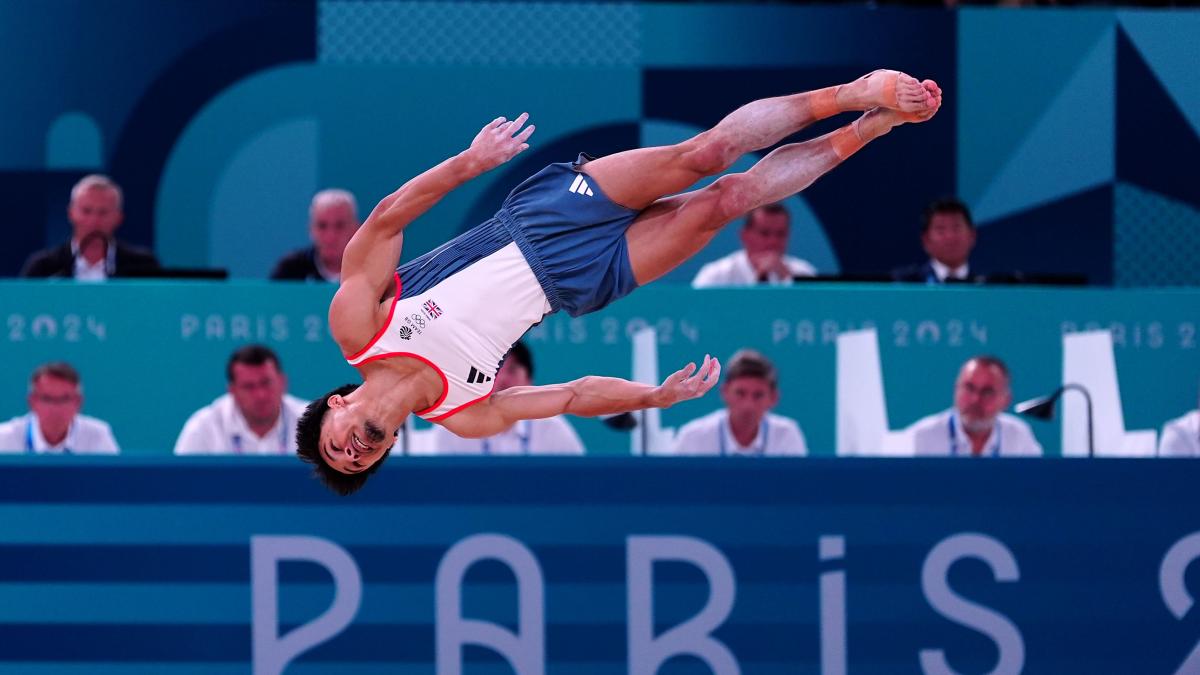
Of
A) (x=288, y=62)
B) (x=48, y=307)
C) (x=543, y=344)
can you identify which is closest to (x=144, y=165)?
(x=288, y=62)

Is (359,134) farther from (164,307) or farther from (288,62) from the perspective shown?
(164,307)

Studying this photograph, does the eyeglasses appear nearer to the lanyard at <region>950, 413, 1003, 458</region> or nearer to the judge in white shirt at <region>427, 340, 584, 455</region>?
the judge in white shirt at <region>427, 340, 584, 455</region>

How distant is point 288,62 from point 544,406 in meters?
6.22

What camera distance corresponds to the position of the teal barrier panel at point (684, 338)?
993cm

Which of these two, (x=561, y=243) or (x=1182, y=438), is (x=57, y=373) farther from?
(x=1182, y=438)

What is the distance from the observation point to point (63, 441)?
935 cm

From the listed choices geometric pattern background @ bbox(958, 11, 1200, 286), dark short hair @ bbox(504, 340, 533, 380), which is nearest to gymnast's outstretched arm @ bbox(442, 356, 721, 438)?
dark short hair @ bbox(504, 340, 533, 380)

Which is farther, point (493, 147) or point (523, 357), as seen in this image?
point (523, 357)

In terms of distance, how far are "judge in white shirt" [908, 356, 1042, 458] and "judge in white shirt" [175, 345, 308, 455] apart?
12.2 ft

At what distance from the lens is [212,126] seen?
12.1m

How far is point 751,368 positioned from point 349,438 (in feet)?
11.3

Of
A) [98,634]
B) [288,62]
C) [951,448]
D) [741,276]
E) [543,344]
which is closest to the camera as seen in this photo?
[98,634]

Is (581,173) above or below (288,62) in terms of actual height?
below

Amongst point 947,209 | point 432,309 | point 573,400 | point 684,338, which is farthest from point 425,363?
point 947,209
